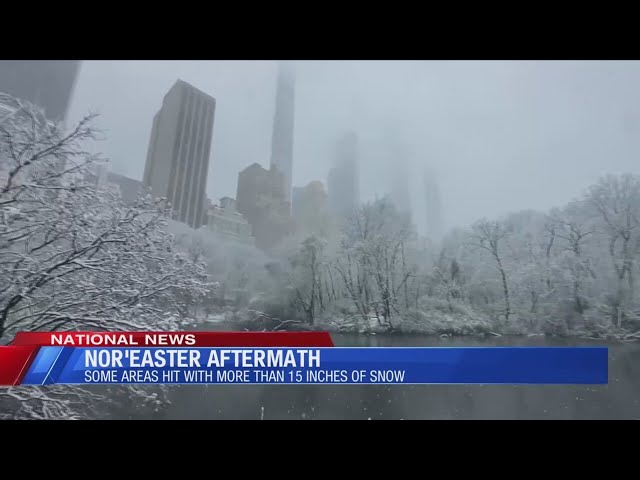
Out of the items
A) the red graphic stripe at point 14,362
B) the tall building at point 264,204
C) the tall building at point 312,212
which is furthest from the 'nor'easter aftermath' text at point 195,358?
the tall building at point 312,212

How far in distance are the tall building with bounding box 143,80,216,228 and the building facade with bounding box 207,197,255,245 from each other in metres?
0.12

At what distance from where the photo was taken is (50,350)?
2500 mm

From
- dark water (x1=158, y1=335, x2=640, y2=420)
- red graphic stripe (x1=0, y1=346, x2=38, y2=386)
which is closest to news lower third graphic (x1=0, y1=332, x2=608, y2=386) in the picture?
red graphic stripe (x1=0, y1=346, x2=38, y2=386)

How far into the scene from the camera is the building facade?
3031mm

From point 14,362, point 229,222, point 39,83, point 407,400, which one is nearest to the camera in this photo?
point 14,362

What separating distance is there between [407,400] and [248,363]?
153cm

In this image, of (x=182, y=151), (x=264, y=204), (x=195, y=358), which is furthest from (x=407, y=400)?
(x=182, y=151)

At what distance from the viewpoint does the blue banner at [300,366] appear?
2504 mm

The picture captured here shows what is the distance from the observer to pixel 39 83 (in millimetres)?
2898

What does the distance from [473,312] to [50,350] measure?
160 inches

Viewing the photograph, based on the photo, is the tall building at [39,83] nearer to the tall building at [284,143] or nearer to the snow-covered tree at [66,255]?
the snow-covered tree at [66,255]

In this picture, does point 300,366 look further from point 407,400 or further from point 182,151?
point 182,151
